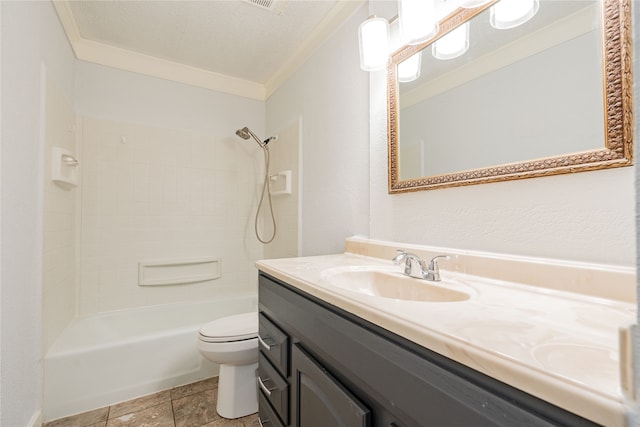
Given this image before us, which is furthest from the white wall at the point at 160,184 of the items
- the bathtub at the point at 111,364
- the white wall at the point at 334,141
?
the white wall at the point at 334,141

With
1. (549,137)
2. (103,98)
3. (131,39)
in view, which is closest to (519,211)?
(549,137)

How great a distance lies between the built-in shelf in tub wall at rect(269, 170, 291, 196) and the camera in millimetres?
2117

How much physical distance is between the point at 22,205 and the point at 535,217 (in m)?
1.93

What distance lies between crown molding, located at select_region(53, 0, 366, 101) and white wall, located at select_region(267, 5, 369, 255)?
8 cm

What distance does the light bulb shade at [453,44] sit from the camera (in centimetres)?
98

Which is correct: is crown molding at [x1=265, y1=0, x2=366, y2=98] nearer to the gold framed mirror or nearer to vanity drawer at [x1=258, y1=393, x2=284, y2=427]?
the gold framed mirror

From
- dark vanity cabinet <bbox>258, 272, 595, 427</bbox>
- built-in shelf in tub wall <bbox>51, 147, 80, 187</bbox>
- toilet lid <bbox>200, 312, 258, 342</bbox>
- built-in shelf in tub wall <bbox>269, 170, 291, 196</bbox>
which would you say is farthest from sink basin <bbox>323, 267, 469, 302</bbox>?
built-in shelf in tub wall <bbox>51, 147, 80, 187</bbox>

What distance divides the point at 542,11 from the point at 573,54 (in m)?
0.17

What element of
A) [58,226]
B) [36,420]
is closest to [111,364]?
[36,420]

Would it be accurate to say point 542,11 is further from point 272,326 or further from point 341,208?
point 272,326

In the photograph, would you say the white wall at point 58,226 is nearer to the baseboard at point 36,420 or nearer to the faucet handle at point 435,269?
the baseboard at point 36,420

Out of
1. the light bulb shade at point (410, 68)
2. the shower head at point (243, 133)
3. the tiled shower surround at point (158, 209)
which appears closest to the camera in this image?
the light bulb shade at point (410, 68)

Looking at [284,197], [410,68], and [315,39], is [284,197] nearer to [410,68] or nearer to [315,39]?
[315,39]

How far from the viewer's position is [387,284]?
981 mm
